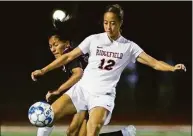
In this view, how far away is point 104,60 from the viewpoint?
18.7 feet

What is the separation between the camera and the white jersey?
566cm

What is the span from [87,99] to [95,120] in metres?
0.34

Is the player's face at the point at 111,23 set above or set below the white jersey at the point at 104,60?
above

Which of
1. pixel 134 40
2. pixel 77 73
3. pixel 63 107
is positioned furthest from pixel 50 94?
pixel 134 40

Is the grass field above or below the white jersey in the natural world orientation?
below

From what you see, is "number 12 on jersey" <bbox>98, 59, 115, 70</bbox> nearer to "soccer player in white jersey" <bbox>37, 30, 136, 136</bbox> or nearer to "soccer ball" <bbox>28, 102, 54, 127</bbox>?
"soccer player in white jersey" <bbox>37, 30, 136, 136</bbox>

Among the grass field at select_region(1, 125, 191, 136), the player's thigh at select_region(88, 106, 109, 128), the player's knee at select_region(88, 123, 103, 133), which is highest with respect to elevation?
the player's thigh at select_region(88, 106, 109, 128)

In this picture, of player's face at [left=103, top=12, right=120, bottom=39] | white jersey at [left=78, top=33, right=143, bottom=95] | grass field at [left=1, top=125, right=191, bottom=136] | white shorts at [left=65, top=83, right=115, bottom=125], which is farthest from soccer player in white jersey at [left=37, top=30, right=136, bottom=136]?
grass field at [left=1, top=125, right=191, bottom=136]

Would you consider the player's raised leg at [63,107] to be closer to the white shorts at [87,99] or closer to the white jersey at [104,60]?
the white shorts at [87,99]

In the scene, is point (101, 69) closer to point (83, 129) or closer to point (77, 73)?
point (77, 73)

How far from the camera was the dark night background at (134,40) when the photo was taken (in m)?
11.8

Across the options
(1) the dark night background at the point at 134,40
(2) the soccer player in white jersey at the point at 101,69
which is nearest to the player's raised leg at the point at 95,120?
(2) the soccer player in white jersey at the point at 101,69

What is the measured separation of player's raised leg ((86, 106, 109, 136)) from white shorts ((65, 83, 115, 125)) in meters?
0.06

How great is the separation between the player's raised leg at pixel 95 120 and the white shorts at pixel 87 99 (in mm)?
56
